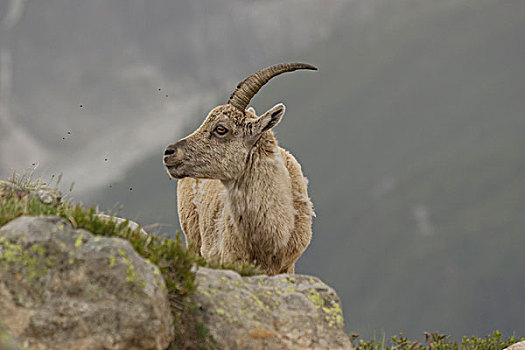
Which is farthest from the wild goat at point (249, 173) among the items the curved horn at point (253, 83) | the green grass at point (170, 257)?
the green grass at point (170, 257)

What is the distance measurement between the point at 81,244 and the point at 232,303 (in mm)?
1654

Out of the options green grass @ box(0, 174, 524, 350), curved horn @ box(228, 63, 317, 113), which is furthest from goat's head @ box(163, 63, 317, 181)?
green grass @ box(0, 174, 524, 350)

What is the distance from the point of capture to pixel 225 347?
5.44 meters

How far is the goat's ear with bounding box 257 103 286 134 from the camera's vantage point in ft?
33.3

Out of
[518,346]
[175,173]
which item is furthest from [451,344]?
[175,173]

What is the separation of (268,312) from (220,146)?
4900 mm

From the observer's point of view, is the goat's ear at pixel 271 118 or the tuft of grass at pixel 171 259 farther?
the goat's ear at pixel 271 118

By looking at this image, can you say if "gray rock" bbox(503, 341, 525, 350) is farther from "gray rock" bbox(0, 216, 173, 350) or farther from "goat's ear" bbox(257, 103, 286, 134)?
"gray rock" bbox(0, 216, 173, 350)

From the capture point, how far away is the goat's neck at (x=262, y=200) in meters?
10.1

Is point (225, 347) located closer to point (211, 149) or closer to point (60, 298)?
point (60, 298)

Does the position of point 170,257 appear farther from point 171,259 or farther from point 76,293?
point 76,293

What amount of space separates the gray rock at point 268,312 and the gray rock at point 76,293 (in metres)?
0.63

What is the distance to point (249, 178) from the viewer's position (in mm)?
10227

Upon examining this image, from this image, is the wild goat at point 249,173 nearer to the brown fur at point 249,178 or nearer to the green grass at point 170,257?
the brown fur at point 249,178
